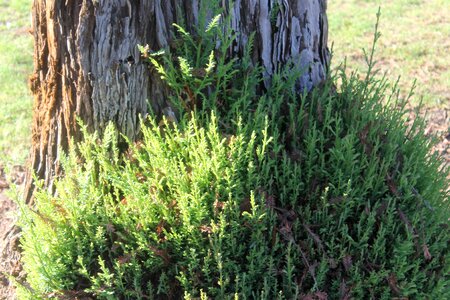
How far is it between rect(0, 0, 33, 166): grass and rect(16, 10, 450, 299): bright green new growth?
6.59 feet

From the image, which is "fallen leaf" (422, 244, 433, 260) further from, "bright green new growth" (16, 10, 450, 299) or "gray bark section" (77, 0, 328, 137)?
"gray bark section" (77, 0, 328, 137)

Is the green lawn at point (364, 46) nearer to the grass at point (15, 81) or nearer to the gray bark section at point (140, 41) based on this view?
the grass at point (15, 81)

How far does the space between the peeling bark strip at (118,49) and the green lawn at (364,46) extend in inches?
87.5

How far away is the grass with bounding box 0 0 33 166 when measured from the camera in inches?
211

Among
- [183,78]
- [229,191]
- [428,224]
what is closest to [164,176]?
[229,191]

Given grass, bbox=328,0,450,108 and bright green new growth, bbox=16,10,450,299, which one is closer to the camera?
bright green new growth, bbox=16,10,450,299

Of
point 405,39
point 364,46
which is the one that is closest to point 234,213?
point 364,46

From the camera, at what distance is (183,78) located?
2697mm

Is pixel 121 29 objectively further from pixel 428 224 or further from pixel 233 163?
pixel 428 224

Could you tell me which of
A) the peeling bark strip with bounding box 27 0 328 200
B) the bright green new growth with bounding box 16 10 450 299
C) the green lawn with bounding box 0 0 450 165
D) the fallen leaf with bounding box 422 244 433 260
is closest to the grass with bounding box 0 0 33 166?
the green lawn with bounding box 0 0 450 165

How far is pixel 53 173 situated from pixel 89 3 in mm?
986

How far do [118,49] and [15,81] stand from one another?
4.42 meters

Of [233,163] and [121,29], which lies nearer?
[233,163]

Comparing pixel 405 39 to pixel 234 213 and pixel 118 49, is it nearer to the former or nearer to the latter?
pixel 118 49
